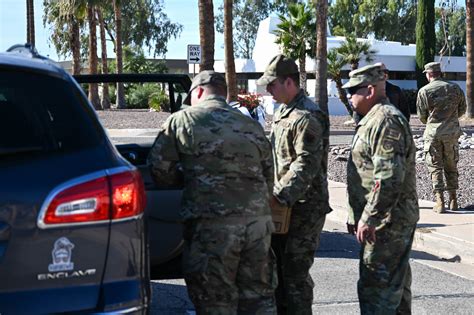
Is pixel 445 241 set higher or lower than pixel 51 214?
lower

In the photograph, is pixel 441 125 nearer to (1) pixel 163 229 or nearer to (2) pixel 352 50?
(1) pixel 163 229

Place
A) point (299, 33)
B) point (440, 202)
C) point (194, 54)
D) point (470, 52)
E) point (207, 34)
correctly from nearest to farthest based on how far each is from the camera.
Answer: point (440, 202), point (194, 54), point (207, 34), point (470, 52), point (299, 33)

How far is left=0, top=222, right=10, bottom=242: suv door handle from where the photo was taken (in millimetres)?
3089

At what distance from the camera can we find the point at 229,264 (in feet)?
13.7

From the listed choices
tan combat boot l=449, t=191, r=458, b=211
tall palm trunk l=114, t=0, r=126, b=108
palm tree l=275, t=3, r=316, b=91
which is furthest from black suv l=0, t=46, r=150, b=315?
tall palm trunk l=114, t=0, r=126, b=108

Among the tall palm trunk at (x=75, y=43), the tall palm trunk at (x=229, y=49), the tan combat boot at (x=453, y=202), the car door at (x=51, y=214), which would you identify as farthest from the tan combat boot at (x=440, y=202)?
the tall palm trunk at (x=75, y=43)

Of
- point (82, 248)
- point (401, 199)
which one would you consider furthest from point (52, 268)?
point (401, 199)

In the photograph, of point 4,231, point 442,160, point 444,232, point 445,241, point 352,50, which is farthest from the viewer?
point 352,50

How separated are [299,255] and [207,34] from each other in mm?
14831

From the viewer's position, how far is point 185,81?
18.5 feet

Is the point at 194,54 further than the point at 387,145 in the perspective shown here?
Yes

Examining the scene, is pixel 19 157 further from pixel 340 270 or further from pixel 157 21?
pixel 157 21

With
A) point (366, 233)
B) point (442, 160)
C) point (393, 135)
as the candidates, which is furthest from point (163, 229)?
point (442, 160)

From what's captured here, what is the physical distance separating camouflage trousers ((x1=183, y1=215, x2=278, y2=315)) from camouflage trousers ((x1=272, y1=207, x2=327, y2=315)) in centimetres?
80
